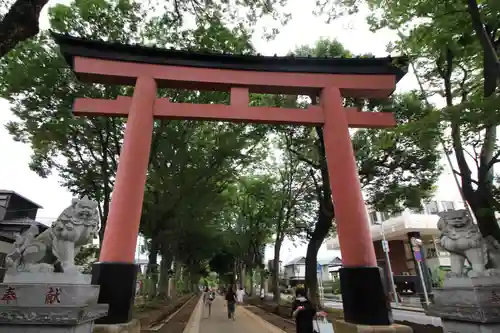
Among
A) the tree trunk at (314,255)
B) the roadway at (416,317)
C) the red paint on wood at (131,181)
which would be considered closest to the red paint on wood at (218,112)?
the red paint on wood at (131,181)

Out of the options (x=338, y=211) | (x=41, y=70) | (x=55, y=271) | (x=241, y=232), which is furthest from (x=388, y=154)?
(x=241, y=232)

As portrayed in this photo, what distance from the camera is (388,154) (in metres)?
12.2

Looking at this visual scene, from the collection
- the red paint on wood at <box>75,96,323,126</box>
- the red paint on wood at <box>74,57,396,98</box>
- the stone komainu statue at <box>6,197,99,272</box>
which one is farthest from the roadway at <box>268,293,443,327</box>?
the stone komainu statue at <box>6,197,99,272</box>

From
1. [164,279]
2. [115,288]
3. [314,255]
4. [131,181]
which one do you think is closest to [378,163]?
[314,255]

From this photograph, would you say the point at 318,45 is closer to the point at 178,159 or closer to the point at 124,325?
the point at 178,159

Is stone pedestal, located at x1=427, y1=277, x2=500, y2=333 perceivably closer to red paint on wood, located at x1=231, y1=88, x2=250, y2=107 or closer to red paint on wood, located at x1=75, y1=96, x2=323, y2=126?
red paint on wood, located at x1=75, y1=96, x2=323, y2=126

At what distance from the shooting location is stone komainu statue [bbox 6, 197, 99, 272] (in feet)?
14.0

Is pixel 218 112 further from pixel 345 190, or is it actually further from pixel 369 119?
pixel 369 119

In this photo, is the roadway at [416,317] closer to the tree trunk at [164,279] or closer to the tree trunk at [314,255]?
the tree trunk at [314,255]

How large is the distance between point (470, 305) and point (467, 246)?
2.91ft

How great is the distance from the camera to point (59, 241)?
14.8ft

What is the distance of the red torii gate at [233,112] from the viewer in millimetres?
5789

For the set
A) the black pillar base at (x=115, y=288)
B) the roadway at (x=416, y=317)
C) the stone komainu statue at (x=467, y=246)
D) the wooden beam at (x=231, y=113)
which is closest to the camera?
the stone komainu statue at (x=467, y=246)

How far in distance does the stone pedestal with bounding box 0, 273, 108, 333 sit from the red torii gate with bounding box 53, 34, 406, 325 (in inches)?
57.4
